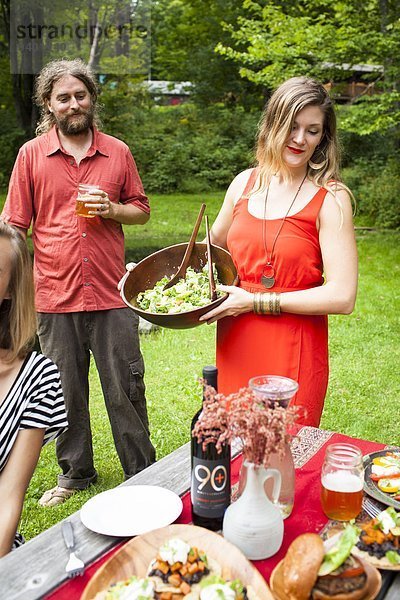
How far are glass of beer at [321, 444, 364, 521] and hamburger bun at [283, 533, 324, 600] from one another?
0.93 ft

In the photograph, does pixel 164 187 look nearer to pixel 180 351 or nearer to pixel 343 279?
pixel 180 351

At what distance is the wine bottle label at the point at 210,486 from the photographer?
56.2 inches

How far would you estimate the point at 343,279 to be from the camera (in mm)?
2109

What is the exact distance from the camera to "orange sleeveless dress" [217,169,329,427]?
2191mm

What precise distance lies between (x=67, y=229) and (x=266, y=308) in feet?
4.12

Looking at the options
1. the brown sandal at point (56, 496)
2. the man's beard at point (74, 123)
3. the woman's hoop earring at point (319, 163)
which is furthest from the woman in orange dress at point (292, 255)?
the brown sandal at point (56, 496)

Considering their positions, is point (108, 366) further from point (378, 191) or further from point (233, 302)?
point (378, 191)

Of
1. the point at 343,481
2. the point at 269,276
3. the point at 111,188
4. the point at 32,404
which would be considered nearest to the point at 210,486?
the point at 343,481

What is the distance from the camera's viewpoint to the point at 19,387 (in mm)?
1786

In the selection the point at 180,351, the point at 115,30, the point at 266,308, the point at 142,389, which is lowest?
the point at 180,351

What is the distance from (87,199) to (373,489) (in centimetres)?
176

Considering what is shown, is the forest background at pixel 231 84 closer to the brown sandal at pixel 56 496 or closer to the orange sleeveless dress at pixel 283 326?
the brown sandal at pixel 56 496

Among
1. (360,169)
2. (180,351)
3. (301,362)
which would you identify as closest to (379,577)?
(301,362)

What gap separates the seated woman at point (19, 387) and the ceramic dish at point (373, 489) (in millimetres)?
819
